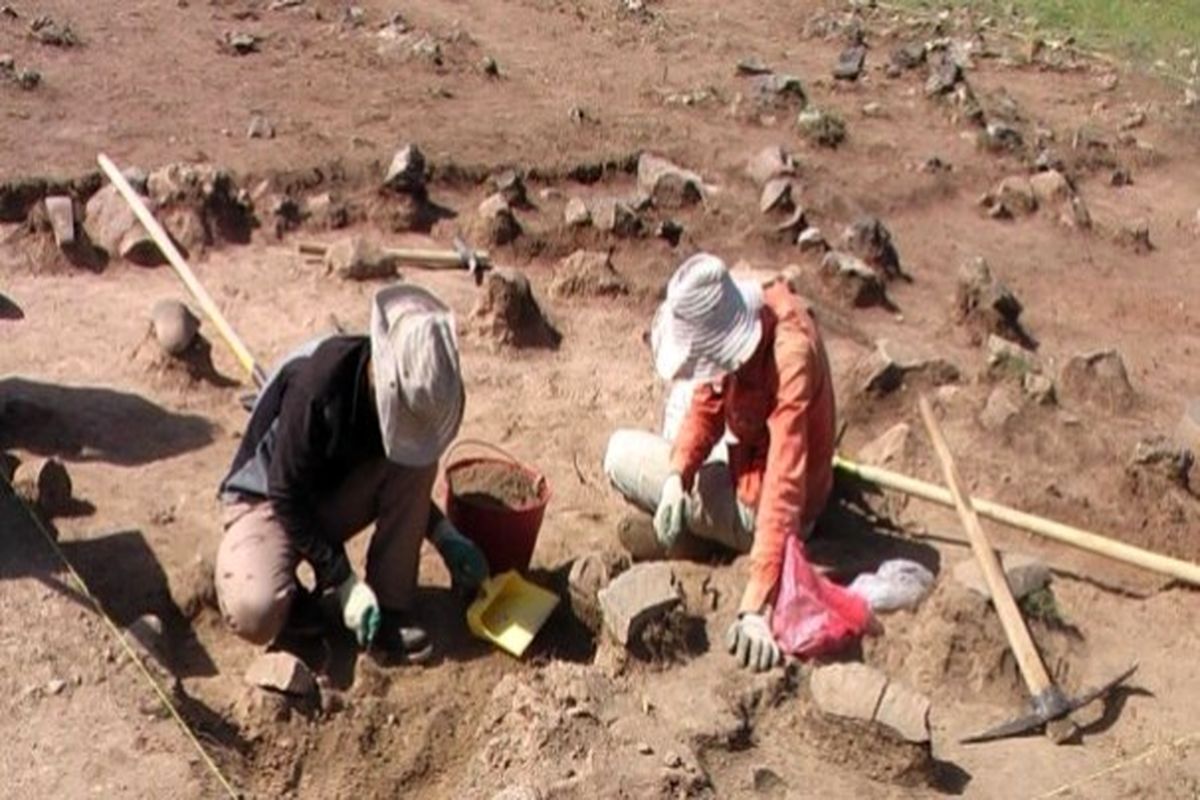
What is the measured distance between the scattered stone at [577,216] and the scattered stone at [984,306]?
5.47ft

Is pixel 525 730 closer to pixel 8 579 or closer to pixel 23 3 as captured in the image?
pixel 8 579

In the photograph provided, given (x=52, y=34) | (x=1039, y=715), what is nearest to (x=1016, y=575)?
(x=1039, y=715)

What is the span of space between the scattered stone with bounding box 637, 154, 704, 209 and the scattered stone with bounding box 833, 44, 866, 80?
7.90 feet

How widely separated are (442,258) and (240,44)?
8.79 ft

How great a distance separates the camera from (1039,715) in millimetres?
5258

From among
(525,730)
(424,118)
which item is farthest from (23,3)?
(525,730)

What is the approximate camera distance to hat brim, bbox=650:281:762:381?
5207 millimetres

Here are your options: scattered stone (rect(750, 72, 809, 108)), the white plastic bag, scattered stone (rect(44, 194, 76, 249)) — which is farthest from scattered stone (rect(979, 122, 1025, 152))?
scattered stone (rect(44, 194, 76, 249))

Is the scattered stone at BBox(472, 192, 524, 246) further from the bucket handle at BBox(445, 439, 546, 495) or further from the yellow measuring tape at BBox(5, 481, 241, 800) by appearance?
the yellow measuring tape at BBox(5, 481, 241, 800)

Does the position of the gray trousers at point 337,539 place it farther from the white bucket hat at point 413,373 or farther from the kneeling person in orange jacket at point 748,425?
the kneeling person in orange jacket at point 748,425

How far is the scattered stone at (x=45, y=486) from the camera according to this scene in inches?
222

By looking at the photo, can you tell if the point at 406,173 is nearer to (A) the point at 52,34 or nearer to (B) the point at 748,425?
(A) the point at 52,34

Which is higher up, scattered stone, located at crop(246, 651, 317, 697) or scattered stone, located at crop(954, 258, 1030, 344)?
scattered stone, located at crop(246, 651, 317, 697)

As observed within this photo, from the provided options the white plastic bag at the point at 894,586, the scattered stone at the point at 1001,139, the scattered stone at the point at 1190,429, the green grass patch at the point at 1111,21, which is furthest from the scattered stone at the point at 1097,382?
the green grass patch at the point at 1111,21
